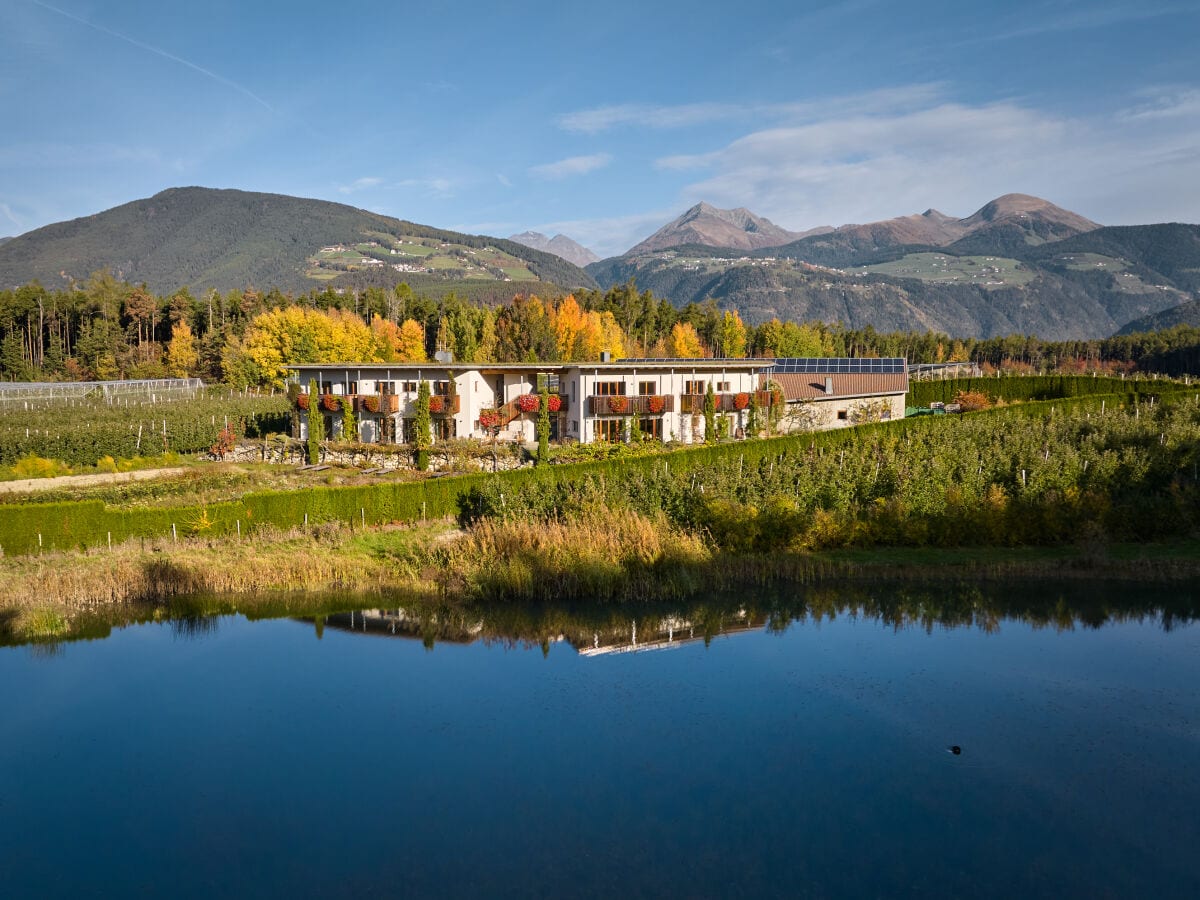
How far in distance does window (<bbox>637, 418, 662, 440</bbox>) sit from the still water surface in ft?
91.9

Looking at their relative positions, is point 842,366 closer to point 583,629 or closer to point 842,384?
point 842,384

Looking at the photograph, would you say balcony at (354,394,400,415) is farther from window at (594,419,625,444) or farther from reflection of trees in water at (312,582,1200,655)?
reflection of trees in water at (312,582,1200,655)

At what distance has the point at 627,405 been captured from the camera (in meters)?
50.0

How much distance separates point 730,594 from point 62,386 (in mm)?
65068

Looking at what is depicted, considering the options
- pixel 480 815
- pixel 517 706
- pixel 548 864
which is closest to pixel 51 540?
pixel 517 706

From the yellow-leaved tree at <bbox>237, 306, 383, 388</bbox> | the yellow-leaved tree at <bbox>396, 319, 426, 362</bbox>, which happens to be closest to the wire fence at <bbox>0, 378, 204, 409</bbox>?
the yellow-leaved tree at <bbox>237, 306, 383, 388</bbox>

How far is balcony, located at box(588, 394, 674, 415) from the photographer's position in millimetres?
49656

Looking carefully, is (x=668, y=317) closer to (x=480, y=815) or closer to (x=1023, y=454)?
(x=1023, y=454)

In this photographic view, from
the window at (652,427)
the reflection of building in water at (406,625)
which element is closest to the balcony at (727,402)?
the window at (652,427)

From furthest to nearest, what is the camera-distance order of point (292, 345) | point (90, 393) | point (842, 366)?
point (292, 345) → point (842, 366) → point (90, 393)

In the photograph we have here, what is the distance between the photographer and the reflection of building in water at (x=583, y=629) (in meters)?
25.0

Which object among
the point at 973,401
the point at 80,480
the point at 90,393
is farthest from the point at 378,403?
the point at 973,401

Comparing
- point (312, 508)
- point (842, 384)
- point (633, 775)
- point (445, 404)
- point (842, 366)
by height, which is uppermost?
point (842, 366)

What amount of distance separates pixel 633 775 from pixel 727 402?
38775 mm
